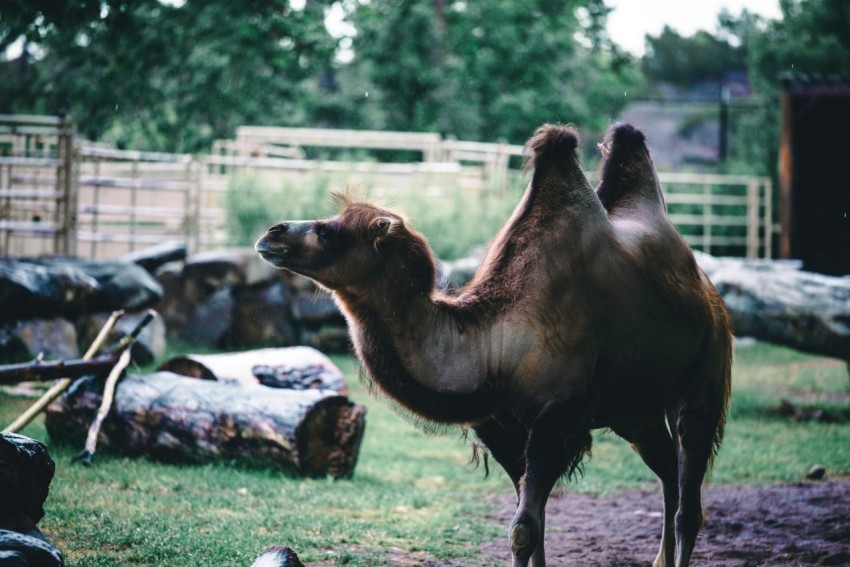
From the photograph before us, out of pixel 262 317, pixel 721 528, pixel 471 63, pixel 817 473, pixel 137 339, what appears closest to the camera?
pixel 721 528

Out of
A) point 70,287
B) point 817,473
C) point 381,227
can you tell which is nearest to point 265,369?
point 381,227

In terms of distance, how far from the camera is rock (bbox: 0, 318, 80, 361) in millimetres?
11273

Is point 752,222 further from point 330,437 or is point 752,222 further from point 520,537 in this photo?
point 520,537

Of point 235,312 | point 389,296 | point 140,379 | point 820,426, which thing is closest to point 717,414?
point 389,296

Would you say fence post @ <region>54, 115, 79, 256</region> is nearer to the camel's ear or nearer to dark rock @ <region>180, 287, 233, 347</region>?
dark rock @ <region>180, 287, 233, 347</region>

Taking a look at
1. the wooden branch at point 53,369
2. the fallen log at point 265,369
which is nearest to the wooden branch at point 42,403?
the wooden branch at point 53,369

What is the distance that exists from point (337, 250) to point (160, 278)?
38.1ft

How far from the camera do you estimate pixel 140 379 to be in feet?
26.0

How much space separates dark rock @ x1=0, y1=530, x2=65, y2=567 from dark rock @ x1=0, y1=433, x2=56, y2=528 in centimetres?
35

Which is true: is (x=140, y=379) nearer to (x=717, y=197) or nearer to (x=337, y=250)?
(x=337, y=250)

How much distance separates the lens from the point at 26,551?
3.79m

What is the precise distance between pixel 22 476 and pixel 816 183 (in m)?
18.9

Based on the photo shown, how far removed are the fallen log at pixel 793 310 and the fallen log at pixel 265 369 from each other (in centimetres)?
477

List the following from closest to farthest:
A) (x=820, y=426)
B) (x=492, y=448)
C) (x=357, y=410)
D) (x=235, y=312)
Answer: (x=492, y=448)
(x=357, y=410)
(x=820, y=426)
(x=235, y=312)
